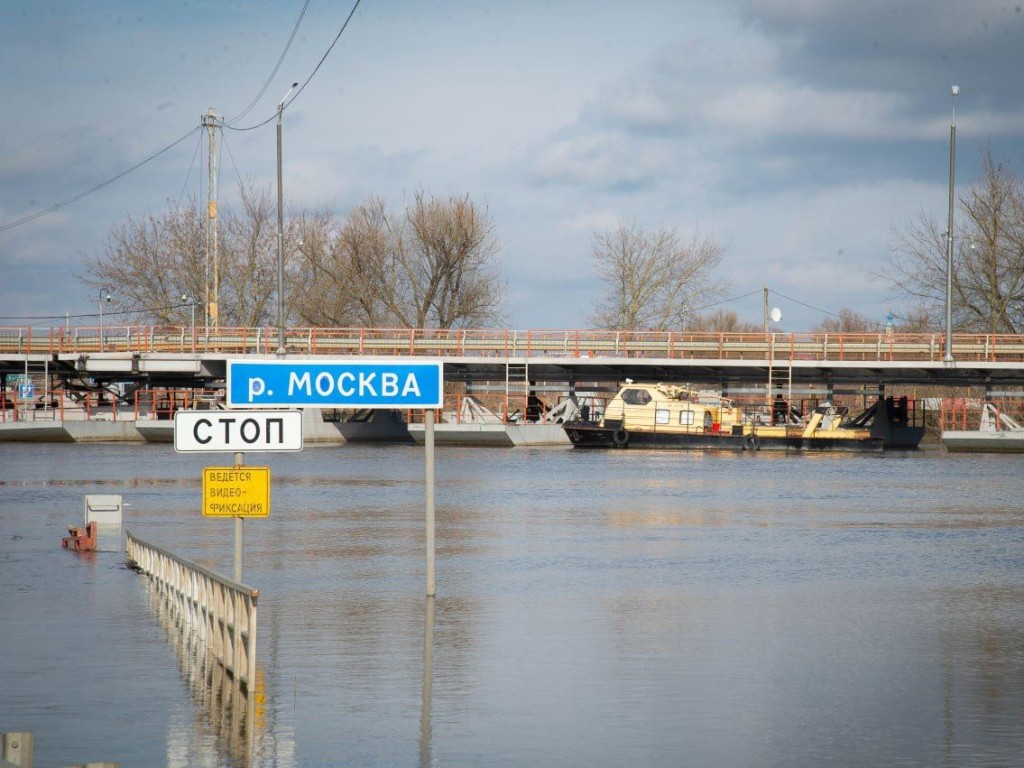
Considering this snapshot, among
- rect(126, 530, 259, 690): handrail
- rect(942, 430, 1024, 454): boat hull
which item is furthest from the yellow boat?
rect(126, 530, 259, 690): handrail

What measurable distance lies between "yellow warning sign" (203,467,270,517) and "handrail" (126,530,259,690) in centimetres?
53

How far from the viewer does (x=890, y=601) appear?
15578mm

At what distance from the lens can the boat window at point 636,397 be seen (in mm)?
61056

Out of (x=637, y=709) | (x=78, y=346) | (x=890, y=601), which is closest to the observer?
(x=637, y=709)

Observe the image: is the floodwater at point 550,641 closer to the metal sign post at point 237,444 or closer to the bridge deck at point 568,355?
the metal sign post at point 237,444

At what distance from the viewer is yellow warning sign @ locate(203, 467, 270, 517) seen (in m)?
12.1

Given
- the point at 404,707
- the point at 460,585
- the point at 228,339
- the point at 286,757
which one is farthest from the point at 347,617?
the point at 228,339

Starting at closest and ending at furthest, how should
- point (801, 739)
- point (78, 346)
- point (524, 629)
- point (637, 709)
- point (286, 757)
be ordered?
point (286, 757), point (801, 739), point (637, 709), point (524, 629), point (78, 346)

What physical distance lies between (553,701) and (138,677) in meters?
3.12

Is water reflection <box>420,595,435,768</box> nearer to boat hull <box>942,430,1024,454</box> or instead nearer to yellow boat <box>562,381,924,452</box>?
yellow boat <box>562,381,924,452</box>

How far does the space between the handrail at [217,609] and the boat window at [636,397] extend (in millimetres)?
46463

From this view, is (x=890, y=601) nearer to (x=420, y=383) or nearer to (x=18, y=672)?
(x=420, y=383)

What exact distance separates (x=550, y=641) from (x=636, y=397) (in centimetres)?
4880

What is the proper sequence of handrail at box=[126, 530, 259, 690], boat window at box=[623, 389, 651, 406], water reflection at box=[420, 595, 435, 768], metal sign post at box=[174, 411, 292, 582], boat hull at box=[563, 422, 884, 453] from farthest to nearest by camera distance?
boat window at box=[623, 389, 651, 406] → boat hull at box=[563, 422, 884, 453] → metal sign post at box=[174, 411, 292, 582] → handrail at box=[126, 530, 259, 690] → water reflection at box=[420, 595, 435, 768]
